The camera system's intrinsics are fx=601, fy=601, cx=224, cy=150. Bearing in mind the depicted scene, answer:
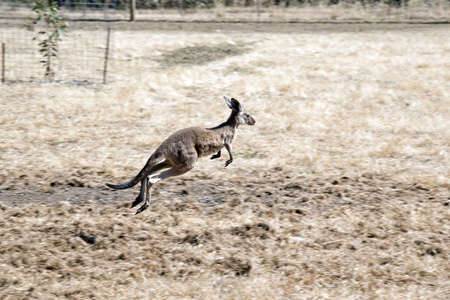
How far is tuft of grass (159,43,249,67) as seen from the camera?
14977 mm

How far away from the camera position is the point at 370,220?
7.18 meters

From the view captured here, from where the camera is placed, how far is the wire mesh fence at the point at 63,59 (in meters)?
13.4

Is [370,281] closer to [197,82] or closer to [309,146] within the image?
[309,146]

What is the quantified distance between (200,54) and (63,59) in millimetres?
3452

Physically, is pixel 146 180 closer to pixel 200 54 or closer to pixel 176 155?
pixel 176 155

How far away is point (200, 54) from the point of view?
615 inches

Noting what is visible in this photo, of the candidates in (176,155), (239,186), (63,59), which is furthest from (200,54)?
(176,155)

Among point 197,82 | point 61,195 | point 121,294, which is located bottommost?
point 121,294

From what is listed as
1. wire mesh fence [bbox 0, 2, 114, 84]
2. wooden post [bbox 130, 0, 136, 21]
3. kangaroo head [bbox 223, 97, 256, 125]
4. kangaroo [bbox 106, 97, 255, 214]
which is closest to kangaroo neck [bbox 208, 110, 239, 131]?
kangaroo head [bbox 223, 97, 256, 125]

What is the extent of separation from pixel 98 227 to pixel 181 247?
1.03 metres

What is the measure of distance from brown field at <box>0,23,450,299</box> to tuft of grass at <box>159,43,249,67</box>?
0.12 m

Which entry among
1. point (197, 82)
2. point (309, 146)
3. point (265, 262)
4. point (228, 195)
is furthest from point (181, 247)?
point (197, 82)

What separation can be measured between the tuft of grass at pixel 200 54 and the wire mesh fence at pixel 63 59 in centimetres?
151

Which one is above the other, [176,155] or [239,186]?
[176,155]
